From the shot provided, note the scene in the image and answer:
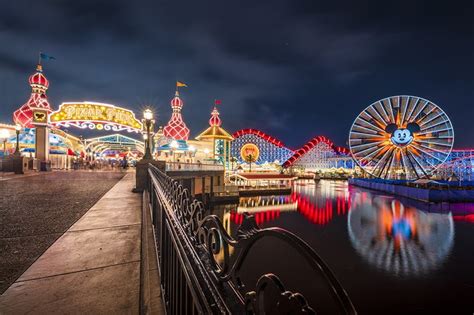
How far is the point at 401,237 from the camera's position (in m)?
15.4

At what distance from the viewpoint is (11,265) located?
8.79ft

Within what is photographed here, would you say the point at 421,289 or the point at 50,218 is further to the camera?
the point at 421,289

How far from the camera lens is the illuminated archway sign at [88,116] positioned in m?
18.7

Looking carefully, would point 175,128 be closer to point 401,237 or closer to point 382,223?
point 382,223

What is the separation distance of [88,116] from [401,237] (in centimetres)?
2458

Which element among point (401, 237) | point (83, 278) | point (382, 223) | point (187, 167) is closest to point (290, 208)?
point (382, 223)

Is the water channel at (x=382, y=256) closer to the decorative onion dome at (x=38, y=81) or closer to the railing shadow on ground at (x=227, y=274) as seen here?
the railing shadow on ground at (x=227, y=274)

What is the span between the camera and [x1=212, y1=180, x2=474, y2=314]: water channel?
8.86m

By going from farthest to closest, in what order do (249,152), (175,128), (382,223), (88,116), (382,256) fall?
(249,152) → (175,128) → (382,223) → (88,116) → (382,256)

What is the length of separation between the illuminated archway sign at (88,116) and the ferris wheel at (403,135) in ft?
123

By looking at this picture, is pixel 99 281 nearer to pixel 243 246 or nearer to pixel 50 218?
pixel 243 246

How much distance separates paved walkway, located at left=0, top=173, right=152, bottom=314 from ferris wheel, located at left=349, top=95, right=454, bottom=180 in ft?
139

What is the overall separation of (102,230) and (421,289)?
1190 cm

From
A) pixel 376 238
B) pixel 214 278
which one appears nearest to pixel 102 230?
pixel 214 278
